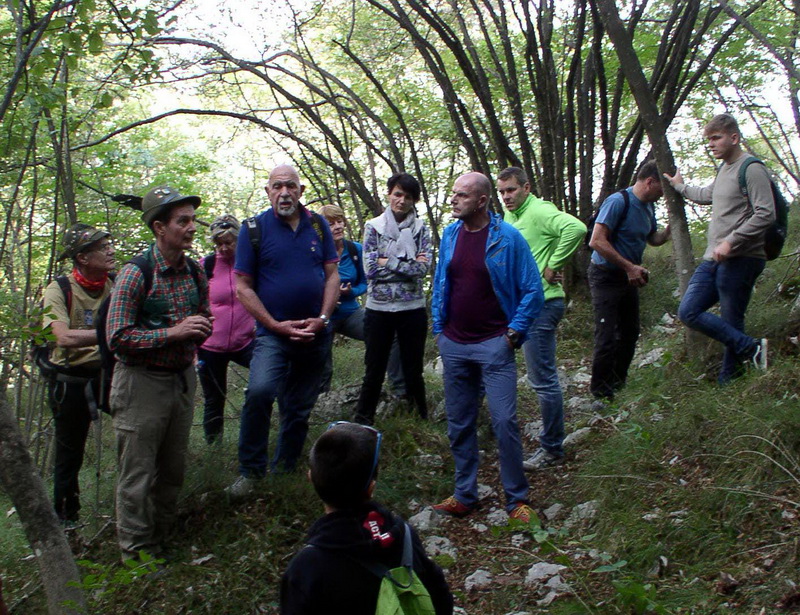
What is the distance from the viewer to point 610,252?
19.0ft

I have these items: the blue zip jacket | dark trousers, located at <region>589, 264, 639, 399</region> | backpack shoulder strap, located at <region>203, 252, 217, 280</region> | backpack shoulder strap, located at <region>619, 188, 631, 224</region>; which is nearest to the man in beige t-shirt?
backpack shoulder strap, located at <region>203, 252, 217, 280</region>

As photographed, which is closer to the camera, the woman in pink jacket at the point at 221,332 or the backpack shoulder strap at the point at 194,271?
the backpack shoulder strap at the point at 194,271

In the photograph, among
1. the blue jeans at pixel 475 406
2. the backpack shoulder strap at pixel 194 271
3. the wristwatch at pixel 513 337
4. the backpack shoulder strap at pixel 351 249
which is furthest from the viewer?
the backpack shoulder strap at pixel 351 249

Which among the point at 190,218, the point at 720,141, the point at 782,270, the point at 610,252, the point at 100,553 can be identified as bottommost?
the point at 100,553

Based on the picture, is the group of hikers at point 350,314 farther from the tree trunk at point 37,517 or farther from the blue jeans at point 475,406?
the tree trunk at point 37,517

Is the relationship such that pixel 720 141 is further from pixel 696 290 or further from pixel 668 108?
pixel 668 108

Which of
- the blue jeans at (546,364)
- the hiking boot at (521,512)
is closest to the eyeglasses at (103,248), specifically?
the blue jeans at (546,364)

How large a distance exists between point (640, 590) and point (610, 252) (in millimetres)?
3264

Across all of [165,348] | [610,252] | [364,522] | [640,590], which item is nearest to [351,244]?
[610,252]

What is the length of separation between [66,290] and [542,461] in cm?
361

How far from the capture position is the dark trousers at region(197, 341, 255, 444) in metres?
5.69

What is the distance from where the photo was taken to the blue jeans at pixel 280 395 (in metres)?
4.62

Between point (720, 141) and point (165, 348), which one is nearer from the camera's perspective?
point (165, 348)

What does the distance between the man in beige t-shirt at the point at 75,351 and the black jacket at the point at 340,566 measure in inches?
123
